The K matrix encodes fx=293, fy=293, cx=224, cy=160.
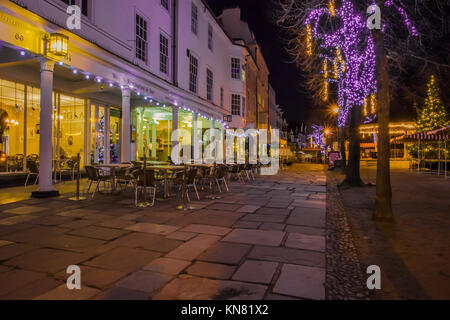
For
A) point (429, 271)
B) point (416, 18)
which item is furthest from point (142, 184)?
point (416, 18)

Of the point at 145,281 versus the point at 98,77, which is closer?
the point at 145,281

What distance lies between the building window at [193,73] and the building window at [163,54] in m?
2.51

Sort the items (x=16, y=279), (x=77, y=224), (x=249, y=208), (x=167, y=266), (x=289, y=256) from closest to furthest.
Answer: (x=16, y=279), (x=167, y=266), (x=289, y=256), (x=77, y=224), (x=249, y=208)

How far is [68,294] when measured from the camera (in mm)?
2678

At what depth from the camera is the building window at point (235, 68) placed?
24609 mm

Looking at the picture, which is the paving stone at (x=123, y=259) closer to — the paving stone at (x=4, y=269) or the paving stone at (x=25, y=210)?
the paving stone at (x=4, y=269)

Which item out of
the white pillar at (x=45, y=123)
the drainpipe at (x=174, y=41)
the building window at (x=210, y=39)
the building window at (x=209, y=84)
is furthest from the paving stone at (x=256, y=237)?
the building window at (x=210, y=39)

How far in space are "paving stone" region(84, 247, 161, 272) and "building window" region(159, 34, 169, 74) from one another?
11758mm

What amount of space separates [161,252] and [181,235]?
818 mm

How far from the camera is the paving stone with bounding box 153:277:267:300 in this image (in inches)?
105

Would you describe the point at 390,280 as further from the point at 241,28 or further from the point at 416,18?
the point at 241,28

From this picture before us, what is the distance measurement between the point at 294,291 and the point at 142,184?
17.2 ft

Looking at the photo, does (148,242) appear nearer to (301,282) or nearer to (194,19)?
(301,282)

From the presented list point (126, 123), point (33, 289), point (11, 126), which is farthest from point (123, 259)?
point (11, 126)
